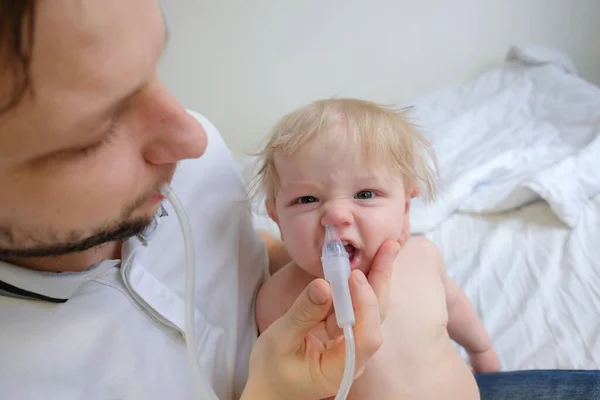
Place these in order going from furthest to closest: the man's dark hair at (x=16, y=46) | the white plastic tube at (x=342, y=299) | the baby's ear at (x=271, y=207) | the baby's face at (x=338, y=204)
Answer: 1. the baby's ear at (x=271, y=207)
2. the baby's face at (x=338, y=204)
3. the white plastic tube at (x=342, y=299)
4. the man's dark hair at (x=16, y=46)

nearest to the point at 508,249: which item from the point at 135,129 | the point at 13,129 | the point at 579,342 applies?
the point at 579,342

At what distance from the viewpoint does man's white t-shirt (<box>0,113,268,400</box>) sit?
568mm

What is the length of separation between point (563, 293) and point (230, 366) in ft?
2.10

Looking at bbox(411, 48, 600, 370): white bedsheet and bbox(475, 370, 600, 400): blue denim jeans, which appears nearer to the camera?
bbox(475, 370, 600, 400): blue denim jeans

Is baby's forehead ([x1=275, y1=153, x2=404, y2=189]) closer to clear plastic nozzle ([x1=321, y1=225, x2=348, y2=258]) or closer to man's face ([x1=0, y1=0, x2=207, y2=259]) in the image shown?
clear plastic nozzle ([x1=321, y1=225, x2=348, y2=258])

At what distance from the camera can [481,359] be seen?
2.97ft

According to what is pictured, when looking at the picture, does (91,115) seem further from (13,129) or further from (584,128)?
(584,128)

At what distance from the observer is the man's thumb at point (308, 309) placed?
0.54 m

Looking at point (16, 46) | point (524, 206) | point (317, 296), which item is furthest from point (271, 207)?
point (524, 206)

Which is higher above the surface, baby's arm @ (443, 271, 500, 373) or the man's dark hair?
the man's dark hair

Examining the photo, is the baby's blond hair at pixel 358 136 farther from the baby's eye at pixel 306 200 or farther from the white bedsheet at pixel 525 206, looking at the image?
the white bedsheet at pixel 525 206

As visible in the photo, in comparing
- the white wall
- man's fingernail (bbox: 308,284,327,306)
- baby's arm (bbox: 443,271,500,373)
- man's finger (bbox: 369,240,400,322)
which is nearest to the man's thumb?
man's fingernail (bbox: 308,284,327,306)

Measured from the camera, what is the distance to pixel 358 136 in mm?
768

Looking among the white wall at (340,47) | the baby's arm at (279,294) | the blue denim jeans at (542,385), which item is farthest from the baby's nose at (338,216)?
the white wall at (340,47)
